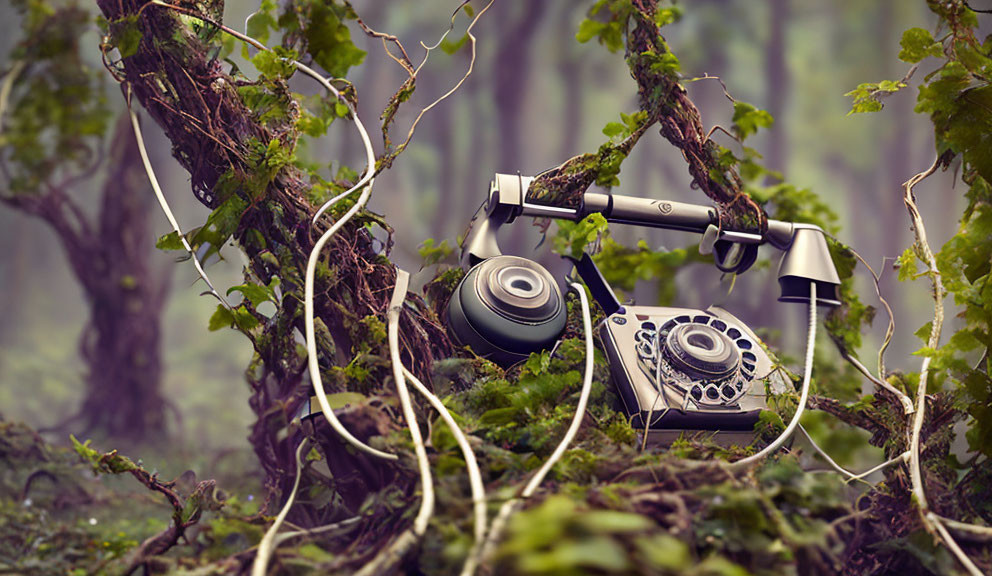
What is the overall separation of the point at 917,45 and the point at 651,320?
1.59ft

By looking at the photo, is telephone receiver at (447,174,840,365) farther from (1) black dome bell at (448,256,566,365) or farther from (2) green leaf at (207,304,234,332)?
(2) green leaf at (207,304,234,332)

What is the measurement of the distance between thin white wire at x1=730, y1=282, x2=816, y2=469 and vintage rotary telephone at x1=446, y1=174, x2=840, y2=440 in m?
0.03

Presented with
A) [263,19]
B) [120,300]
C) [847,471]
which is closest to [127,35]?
[263,19]

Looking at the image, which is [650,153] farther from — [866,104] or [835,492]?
[835,492]

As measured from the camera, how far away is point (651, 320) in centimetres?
88

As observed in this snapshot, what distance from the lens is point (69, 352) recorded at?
18.0 feet

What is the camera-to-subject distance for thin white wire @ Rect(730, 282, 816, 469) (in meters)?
0.67

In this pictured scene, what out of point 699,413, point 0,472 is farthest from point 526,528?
point 0,472

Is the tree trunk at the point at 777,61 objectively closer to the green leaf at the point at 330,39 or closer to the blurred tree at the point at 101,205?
the blurred tree at the point at 101,205

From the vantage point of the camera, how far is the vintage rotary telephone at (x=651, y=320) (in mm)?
800

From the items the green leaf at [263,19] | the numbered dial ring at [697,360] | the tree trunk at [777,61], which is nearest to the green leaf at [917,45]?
the numbered dial ring at [697,360]

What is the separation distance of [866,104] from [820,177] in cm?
378

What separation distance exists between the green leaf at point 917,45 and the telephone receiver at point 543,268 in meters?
0.26

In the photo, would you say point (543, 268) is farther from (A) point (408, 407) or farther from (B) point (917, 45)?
(B) point (917, 45)
